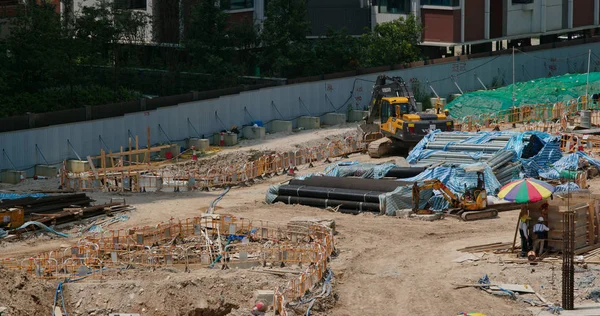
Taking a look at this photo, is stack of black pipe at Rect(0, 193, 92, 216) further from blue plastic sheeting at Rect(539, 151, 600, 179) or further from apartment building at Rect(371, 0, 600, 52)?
apartment building at Rect(371, 0, 600, 52)

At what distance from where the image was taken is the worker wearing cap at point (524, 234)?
1298 inches

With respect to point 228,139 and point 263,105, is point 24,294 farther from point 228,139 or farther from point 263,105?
point 263,105

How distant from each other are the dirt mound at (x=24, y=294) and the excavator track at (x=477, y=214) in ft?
48.1

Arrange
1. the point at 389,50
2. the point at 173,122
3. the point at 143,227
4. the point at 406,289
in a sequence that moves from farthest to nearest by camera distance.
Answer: the point at 389,50 → the point at 173,122 → the point at 143,227 → the point at 406,289

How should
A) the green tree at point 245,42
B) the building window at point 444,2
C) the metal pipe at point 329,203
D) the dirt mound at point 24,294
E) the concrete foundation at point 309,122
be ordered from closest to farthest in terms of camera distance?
the dirt mound at point 24,294, the metal pipe at point 329,203, the concrete foundation at point 309,122, the green tree at point 245,42, the building window at point 444,2

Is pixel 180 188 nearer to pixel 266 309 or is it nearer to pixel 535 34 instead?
pixel 266 309

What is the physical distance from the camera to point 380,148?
52.5 m

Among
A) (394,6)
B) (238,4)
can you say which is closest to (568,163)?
(238,4)

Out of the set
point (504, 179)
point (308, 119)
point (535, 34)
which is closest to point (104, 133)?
point (308, 119)

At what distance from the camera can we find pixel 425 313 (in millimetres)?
29625

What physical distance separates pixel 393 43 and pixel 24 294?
44949 mm

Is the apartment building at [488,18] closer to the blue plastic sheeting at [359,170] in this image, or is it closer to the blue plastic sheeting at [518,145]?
the blue plastic sheeting at [518,145]

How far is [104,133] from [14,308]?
931 inches

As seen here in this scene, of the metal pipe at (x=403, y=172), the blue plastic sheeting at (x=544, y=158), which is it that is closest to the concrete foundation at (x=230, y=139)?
the metal pipe at (x=403, y=172)
